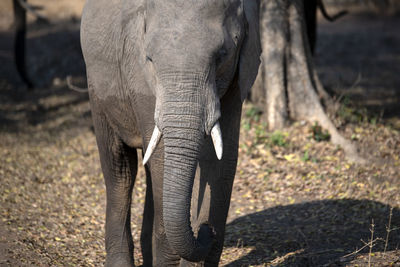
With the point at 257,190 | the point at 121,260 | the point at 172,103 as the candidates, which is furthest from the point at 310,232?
the point at 172,103

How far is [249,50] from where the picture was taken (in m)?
4.25

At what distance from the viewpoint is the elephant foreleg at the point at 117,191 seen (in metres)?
5.49

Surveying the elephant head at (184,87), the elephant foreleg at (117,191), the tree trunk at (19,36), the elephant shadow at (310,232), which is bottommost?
the elephant shadow at (310,232)

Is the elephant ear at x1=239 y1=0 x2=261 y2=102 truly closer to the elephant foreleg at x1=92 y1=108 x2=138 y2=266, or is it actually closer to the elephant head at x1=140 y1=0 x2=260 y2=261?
the elephant head at x1=140 y1=0 x2=260 y2=261

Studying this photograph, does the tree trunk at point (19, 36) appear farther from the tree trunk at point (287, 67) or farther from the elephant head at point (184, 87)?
the elephant head at point (184, 87)

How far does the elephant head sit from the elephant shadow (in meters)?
2.07

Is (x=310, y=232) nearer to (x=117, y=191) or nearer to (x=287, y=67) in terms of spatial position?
(x=117, y=191)

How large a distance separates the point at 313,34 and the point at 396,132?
12.4 ft

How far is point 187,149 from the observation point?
12.3ft

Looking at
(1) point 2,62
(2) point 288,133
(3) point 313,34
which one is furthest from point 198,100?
(1) point 2,62

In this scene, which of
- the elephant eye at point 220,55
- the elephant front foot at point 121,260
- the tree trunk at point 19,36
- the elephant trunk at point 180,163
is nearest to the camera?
the elephant trunk at point 180,163

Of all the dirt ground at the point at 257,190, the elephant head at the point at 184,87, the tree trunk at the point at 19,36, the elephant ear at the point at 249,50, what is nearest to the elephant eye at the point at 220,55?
the elephant head at the point at 184,87

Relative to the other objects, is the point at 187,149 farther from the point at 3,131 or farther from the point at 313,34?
the point at 313,34

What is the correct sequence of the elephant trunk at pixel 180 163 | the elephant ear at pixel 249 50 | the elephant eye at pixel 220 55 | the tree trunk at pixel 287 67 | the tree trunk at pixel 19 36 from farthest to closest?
the tree trunk at pixel 19 36 → the tree trunk at pixel 287 67 → the elephant ear at pixel 249 50 → the elephant eye at pixel 220 55 → the elephant trunk at pixel 180 163
